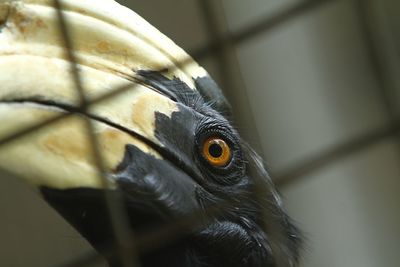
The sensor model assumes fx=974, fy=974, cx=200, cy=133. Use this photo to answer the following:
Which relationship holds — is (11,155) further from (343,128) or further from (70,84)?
(343,128)

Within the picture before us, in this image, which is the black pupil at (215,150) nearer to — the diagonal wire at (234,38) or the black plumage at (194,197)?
the black plumage at (194,197)

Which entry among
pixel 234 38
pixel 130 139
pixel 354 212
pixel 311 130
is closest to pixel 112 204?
pixel 130 139

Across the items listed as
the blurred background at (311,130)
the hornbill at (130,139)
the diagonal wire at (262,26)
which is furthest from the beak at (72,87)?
the blurred background at (311,130)

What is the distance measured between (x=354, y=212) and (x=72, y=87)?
0.83m

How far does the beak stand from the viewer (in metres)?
1.13

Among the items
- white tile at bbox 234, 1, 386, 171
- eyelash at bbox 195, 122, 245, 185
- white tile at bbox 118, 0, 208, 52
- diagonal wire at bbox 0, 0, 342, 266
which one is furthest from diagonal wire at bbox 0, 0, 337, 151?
white tile at bbox 118, 0, 208, 52

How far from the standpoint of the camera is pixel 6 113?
1.13 meters

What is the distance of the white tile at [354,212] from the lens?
179 centimetres

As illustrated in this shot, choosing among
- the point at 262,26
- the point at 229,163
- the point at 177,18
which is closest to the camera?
the point at 262,26

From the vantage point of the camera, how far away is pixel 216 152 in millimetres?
1388

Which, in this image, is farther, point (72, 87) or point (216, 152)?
point (216, 152)

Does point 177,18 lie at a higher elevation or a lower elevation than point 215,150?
higher

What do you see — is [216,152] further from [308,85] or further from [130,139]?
[308,85]

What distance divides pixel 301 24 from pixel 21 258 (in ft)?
2.84
